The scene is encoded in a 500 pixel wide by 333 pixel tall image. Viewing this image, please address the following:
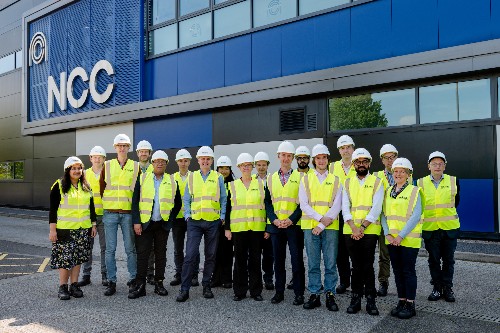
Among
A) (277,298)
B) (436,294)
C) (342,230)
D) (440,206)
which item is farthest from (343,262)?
(440,206)

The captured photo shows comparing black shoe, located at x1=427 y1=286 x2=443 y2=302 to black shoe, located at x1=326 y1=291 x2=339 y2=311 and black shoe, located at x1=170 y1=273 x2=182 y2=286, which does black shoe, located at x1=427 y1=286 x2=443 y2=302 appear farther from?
black shoe, located at x1=170 y1=273 x2=182 y2=286

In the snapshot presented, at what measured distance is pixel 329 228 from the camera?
17.7 ft

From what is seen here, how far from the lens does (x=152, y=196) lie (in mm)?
6086

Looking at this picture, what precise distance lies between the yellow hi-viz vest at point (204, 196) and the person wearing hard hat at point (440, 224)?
9.19 ft

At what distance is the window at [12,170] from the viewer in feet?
75.7

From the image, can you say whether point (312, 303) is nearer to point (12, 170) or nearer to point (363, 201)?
point (363, 201)

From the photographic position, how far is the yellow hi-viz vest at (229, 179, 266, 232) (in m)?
5.89

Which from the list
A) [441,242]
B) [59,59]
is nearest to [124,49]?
[59,59]

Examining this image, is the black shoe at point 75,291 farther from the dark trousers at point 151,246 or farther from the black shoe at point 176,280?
the black shoe at point 176,280

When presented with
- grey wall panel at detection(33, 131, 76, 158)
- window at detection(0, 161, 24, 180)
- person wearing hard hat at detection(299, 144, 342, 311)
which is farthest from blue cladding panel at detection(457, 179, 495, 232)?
window at detection(0, 161, 24, 180)

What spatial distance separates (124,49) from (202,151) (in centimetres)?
1309

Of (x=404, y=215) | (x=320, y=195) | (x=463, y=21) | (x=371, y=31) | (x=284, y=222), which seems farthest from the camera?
(x=371, y=31)

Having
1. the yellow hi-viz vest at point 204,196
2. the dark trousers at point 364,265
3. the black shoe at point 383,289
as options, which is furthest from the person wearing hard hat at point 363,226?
the yellow hi-viz vest at point 204,196

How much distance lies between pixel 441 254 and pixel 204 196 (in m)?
3.29
